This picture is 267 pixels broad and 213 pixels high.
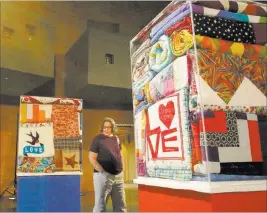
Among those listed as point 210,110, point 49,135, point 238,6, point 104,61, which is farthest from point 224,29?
point 104,61

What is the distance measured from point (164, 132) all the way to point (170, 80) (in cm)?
26

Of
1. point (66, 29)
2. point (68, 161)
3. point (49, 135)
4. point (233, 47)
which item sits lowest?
point (68, 161)

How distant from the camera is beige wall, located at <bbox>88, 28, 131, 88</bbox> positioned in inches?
288

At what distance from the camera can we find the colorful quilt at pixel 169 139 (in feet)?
4.36

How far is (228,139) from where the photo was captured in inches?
49.6

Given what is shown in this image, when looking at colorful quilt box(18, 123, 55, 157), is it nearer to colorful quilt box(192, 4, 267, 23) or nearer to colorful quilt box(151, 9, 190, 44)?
colorful quilt box(151, 9, 190, 44)

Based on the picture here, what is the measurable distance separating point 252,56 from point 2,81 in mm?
6761

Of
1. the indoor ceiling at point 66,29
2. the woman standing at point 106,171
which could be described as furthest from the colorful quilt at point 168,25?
the indoor ceiling at point 66,29

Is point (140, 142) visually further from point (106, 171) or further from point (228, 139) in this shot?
point (106, 171)

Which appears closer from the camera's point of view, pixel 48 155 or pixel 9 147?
pixel 48 155

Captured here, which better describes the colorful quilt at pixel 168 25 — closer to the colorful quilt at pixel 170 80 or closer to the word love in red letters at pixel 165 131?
the colorful quilt at pixel 170 80

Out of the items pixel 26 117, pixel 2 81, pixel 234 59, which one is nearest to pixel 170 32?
pixel 234 59

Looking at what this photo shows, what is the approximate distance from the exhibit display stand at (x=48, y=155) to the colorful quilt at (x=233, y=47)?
294 centimetres

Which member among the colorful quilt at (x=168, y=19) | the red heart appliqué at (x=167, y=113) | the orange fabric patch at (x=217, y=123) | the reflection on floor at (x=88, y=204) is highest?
the colorful quilt at (x=168, y=19)
